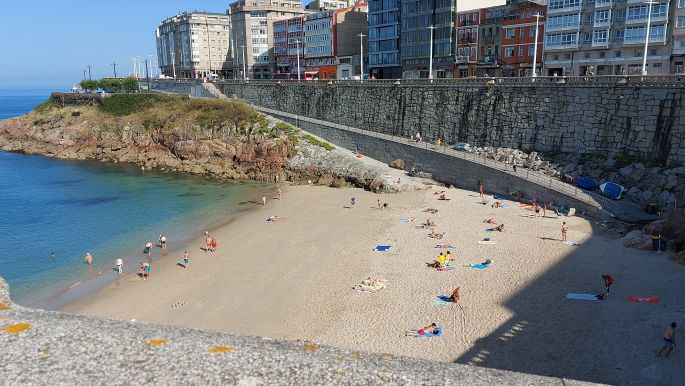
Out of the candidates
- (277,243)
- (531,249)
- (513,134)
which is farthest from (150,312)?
(513,134)

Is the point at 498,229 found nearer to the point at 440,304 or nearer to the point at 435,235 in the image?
the point at 435,235

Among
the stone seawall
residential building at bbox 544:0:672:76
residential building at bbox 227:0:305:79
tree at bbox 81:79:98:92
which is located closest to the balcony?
residential building at bbox 544:0:672:76

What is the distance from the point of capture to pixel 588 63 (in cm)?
5412

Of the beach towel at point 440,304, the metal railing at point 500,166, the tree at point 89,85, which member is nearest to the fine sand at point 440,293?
the beach towel at point 440,304

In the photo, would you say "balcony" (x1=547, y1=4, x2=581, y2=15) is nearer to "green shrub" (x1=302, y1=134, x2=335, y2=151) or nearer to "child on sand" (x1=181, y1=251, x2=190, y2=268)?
"green shrub" (x1=302, y1=134, x2=335, y2=151)

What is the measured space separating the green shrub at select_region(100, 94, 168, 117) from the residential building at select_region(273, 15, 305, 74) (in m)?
31.4

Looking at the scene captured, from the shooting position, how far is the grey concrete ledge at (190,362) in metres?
7.98

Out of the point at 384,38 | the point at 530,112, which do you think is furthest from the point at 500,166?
the point at 384,38

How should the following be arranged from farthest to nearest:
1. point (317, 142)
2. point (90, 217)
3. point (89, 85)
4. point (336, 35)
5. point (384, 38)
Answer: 1. point (89, 85)
2. point (336, 35)
3. point (384, 38)
4. point (317, 142)
5. point (90, 217)

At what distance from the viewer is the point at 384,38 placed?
256 ft

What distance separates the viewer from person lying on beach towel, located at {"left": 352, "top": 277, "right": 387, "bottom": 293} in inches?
943

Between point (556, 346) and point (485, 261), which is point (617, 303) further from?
point (485, 261)

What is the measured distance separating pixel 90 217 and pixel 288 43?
68505mm

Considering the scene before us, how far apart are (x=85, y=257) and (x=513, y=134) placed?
3403 centimetres
